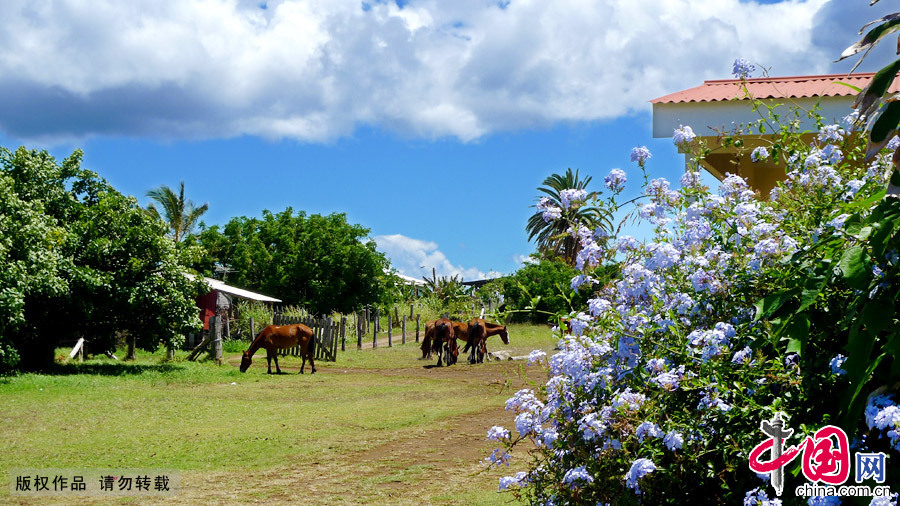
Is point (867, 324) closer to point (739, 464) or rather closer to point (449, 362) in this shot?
point (739, 464)

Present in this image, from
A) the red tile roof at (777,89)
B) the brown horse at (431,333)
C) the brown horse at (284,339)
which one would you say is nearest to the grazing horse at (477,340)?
the brown horse at (431,333)

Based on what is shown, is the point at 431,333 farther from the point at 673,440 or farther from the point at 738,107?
the point at 673,440

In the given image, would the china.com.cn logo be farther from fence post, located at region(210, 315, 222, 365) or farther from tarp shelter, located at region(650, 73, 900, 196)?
fence post, located at region(210, 315, 222, 365)

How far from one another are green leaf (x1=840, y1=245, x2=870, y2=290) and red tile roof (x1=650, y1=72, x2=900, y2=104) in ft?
24.5

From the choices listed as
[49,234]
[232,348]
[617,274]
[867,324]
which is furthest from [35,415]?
[232,348]

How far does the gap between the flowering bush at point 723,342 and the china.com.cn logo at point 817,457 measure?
2.0 inches

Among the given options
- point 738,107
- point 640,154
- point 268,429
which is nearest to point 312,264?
point 268,429

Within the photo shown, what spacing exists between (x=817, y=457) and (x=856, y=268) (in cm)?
80

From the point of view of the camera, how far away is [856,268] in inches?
112

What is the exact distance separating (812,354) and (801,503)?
0.64m

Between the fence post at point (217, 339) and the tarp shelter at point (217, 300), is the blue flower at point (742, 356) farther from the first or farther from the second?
the tarp shelter at point (217, 300)

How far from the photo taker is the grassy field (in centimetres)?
728

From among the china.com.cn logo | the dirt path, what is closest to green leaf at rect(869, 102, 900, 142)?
the china.com.cn logo

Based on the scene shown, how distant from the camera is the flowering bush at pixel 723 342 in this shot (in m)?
3.03
